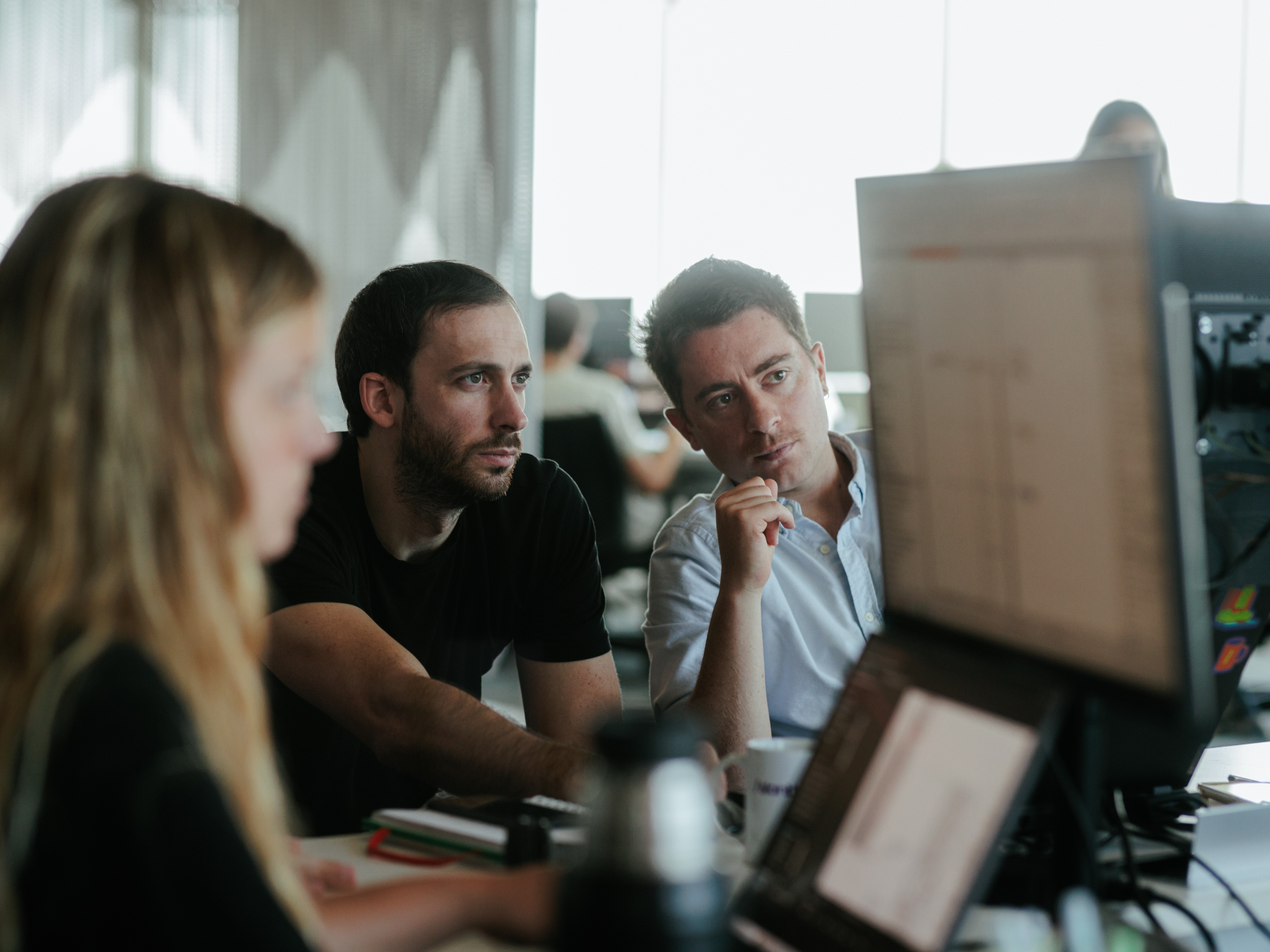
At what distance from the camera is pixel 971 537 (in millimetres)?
773

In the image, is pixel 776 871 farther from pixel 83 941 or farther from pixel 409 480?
pixel 409 480

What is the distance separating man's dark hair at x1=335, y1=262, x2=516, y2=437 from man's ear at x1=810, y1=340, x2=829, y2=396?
0.50 meters

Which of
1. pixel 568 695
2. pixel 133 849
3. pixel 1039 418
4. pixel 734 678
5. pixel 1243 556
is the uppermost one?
pixel 1039 418

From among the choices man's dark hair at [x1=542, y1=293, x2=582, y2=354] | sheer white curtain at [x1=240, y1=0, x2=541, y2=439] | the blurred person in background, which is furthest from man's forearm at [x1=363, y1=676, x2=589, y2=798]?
man's dark hair at [x1=542, y1=293, x2=582, y2=354]

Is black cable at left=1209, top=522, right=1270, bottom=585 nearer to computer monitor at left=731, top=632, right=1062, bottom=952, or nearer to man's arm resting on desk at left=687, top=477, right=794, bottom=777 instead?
computer monitor at left=731, top=632, right=1062, bottom=952

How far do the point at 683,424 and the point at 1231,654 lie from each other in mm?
902

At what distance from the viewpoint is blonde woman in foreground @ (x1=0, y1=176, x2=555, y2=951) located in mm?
584

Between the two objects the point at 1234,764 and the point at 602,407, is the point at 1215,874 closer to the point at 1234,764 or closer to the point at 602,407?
the point at 1234,764

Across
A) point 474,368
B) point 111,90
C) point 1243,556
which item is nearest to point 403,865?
point 1243,556

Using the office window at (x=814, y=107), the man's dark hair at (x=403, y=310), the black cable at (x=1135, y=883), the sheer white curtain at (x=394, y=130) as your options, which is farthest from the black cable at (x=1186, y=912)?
the office window at (x=814, y=107)

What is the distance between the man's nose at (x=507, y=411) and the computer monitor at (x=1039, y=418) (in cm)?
101

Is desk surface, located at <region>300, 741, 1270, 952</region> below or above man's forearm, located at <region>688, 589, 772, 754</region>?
below

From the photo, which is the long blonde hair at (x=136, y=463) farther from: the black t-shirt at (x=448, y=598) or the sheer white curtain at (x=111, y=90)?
the sheer white curtain at (x=111, y=90)

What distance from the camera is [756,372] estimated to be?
169 centimetres
